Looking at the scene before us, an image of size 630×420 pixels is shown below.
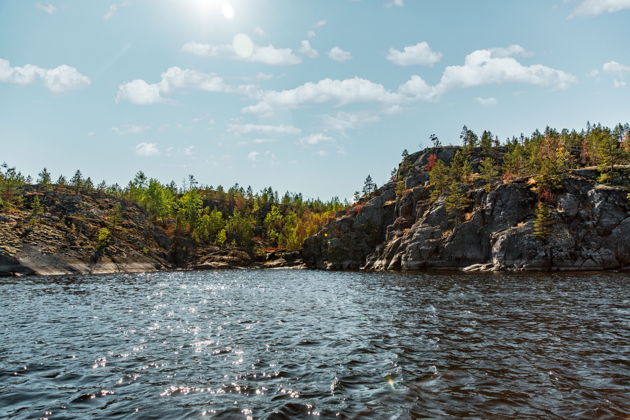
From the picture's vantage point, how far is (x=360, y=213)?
444 ft

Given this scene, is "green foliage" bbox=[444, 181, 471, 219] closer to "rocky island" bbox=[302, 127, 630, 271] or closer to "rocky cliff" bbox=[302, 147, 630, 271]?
"rocky island" bbox=[302, 127, 630, 271]

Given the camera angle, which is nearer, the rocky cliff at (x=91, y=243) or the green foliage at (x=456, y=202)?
the rocky cliff at (x=91, y=243)

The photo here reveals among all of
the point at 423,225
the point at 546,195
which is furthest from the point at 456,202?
the point at 546,195

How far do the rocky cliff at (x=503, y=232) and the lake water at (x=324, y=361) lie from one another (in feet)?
156

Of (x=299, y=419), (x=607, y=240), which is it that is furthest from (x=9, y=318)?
(x=607, y=240)

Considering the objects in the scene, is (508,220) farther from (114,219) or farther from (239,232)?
(114,219)

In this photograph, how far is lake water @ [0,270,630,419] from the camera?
526 inches

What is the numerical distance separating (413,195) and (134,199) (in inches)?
5292

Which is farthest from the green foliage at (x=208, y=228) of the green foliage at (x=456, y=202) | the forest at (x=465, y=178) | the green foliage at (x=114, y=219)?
the green foliage at (x=456, y=202)

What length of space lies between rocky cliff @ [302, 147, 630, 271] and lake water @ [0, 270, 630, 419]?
47669 mm

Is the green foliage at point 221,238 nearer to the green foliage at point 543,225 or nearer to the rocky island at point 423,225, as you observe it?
the rocky island at point 423,225

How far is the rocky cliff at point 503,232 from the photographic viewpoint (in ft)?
254

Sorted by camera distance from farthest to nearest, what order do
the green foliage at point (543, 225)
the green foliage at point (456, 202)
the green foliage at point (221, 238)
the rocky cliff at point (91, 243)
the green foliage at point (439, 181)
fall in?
the green foliage at point (221, 238) < the green foliage at point (439, 181) < the green foliage at point (456, 202) < the rocky cliff at point (91, 243) < the green foliage at point (543, 225)

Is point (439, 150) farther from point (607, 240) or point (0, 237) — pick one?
point (0, 237)
